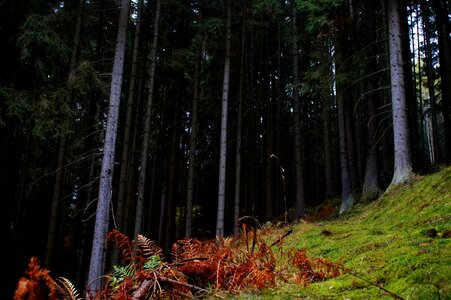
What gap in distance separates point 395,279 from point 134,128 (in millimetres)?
14033

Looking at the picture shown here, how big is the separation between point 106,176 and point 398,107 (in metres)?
7.89

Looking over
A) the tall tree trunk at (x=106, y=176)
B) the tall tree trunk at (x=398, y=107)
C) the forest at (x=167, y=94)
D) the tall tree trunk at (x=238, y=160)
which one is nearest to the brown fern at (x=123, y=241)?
the forest at (x=167, y=94)

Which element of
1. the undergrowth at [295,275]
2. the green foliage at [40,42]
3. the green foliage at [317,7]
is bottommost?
the undergrowth at [295,275]

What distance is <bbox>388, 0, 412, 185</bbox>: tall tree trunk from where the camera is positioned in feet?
30.6

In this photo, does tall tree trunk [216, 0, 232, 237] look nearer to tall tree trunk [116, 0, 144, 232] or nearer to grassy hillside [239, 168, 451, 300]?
tall tree trunk [116, 0, 144, 232]

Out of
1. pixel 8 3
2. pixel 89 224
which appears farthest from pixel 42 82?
pixel 89 224

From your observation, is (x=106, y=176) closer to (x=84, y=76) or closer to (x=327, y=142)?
(x=84, y=76)

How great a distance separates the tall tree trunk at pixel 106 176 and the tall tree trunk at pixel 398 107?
7336 mm

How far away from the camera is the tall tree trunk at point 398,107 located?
9.33m

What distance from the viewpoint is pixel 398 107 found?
9703 mm

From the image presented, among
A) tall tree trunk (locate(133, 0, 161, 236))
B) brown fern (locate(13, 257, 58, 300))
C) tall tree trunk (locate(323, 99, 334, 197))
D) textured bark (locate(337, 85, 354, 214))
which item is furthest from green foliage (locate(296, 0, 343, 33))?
brown fern (locate(13, 257, 58, 300))

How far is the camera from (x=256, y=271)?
343 centimetres

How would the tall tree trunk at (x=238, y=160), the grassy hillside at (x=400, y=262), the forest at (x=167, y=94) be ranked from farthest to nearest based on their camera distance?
the tall tree trunk at (x=238, y=160), the forest at (x=167, y=94), the grassy hillside at (x=400, y=262)

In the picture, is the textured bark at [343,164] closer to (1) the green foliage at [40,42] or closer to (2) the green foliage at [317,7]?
(2) the green foliage at [317,7]
